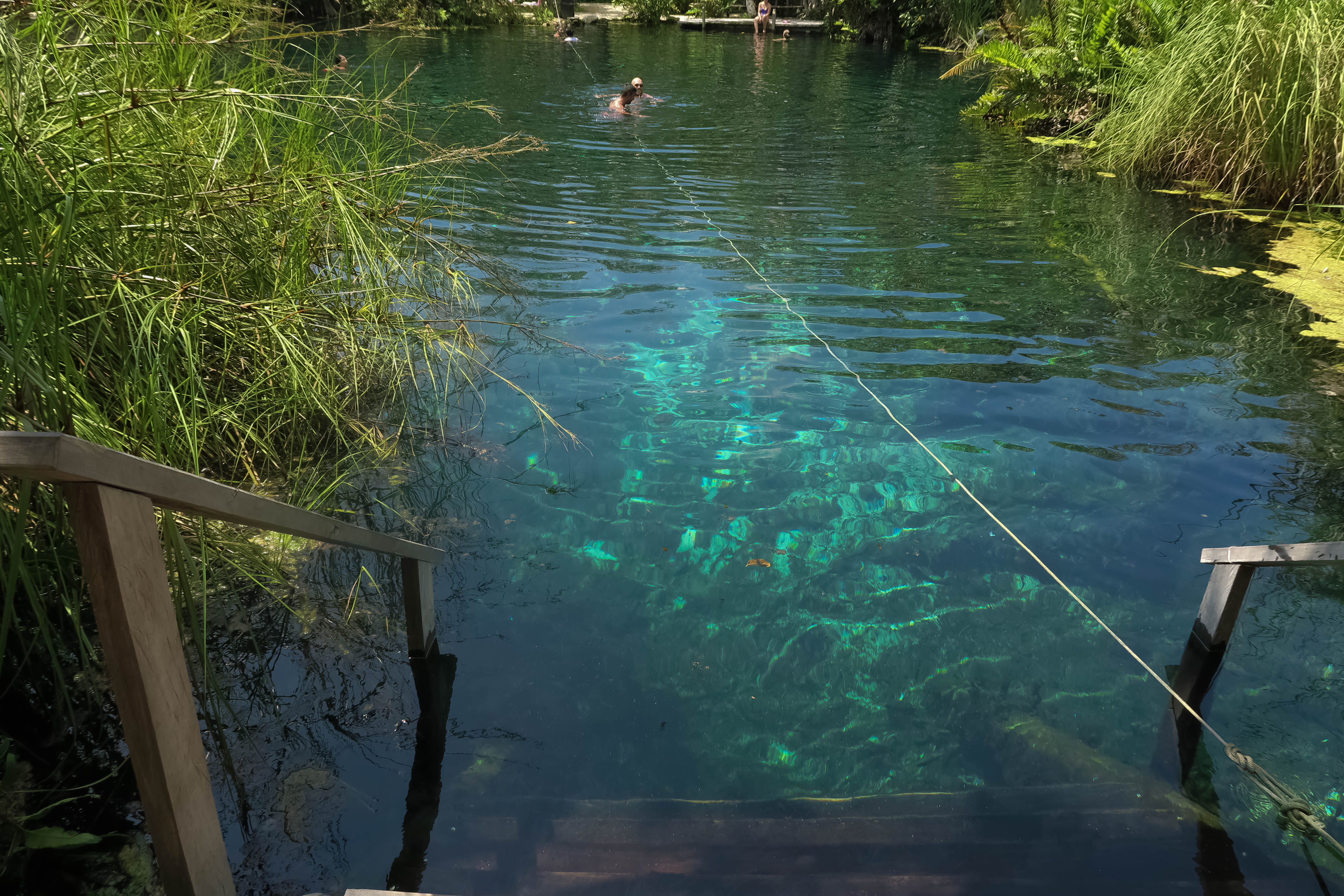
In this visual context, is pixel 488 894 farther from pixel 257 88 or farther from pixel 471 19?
Answer: pixel 471 19

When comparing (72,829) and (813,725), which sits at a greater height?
(72,829)

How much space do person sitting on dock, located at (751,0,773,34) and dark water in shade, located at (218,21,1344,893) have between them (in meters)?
23.2

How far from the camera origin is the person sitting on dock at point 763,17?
28.1 m

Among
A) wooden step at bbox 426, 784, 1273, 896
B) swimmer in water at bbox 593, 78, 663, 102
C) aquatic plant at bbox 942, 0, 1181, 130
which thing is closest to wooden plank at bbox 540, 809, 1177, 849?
wooden step at bbox 426, 784, 1273, 896

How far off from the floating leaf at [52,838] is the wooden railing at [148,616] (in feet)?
1.92

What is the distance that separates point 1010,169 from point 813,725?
10.2 meters

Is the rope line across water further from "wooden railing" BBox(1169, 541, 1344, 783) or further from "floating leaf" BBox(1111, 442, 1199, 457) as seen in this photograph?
"floating leaf" BBox(1111, 442, 1199, 457)

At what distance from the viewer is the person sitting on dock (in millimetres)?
28062

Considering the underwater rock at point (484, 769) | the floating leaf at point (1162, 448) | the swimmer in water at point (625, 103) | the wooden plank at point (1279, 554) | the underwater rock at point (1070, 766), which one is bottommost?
the underwater rock at point (1070, 766)

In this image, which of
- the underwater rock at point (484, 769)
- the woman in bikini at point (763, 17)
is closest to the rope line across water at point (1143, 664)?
the underwater rock at point (484, 769)

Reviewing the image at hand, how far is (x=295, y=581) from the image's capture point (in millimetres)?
3449

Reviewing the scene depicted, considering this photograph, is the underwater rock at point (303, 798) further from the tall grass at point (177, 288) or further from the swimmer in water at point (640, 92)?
the swimmer in water at point (640, 92)

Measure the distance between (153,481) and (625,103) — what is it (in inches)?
562

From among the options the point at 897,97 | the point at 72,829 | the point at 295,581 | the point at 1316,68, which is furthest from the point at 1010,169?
the point at 72,829
